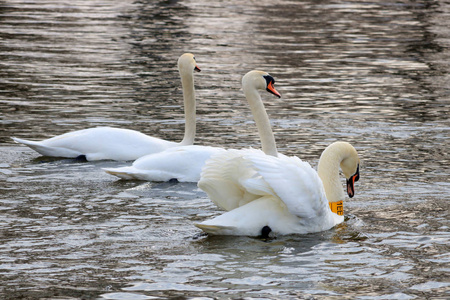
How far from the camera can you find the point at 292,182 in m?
7.70

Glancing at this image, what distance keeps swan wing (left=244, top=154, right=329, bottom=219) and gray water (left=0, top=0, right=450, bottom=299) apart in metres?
0.36

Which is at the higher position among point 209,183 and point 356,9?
point 356,9

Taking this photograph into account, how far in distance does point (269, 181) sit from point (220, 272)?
3.50ft

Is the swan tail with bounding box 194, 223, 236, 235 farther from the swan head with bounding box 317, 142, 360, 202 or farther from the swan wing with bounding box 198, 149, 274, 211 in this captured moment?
the swan head with bounding box 317, 142, 360, 202

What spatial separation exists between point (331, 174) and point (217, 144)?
12.2 feet

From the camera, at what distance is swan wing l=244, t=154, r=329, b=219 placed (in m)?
7.64

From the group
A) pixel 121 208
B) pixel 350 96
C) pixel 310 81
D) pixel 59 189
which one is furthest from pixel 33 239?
pixel 310 81

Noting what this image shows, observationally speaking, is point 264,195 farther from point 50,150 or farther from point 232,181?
point 50,150

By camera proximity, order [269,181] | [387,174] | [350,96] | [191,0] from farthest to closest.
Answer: [191,0], [350,96], [387,174], [269,181]

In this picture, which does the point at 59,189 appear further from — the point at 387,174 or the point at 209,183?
the point at 387,174

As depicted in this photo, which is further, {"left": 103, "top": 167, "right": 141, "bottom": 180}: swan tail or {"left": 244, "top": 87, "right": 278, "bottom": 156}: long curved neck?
{"left": 103, "top": 167, "right": 141, "bottom": 180}: swan tail

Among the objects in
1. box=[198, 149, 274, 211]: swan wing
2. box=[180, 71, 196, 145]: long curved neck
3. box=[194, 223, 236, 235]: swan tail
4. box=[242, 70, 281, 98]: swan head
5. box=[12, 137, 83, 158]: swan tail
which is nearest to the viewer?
box=[194, 223, 236, 235]: swan tail

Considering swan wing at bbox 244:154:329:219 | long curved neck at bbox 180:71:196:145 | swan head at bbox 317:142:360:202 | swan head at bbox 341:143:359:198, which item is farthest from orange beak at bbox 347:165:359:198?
long curved neck at bbox 180:71:196:145

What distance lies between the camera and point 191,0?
38.4 meters
